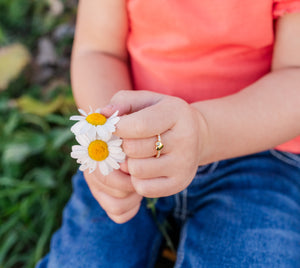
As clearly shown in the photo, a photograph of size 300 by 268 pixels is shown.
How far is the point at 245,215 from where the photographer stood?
670 millimetres

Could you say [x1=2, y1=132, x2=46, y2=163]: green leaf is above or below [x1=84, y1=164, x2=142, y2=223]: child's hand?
below

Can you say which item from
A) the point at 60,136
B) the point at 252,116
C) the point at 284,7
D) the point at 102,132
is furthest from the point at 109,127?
the point at 60,136

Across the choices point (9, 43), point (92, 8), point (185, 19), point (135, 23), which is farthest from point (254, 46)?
point (9, 43)

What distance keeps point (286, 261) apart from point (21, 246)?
2.55 ft

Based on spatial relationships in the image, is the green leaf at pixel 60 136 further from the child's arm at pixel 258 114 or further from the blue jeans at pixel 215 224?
the child's arm at pixel 258 114

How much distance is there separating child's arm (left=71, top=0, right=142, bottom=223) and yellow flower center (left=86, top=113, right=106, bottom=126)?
0.75ft

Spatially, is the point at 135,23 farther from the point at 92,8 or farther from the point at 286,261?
the point at 286,261

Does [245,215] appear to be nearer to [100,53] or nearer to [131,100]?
[131,100]

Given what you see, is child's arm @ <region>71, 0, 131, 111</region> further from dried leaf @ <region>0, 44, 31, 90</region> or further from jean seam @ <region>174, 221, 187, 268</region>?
dried leaf @ <region>0, 44, 31, 90</region>

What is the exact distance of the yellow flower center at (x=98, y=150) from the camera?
0.45 meters

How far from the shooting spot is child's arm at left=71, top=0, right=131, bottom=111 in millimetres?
722

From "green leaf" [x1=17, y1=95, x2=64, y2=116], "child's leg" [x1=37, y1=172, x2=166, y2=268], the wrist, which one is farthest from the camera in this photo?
"green leaf" [x1=17, y1=95, x2=64, y2=116]

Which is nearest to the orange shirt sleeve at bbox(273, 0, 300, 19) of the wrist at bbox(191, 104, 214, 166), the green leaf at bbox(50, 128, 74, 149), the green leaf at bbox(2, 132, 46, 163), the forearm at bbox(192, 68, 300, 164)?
the forearm at bbox(192, 68, 300, 164)

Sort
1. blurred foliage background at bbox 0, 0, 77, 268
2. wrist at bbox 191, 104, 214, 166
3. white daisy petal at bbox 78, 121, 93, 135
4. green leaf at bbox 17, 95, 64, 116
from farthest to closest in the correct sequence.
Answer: green leaf at bbox 17, 95, 64, 116
blurred foliage background at bbox 0, 0, 77, 268
wrist at bbox 191, 104, 214, 166
white daisy petal at bbox 78, 121, 93, 135
